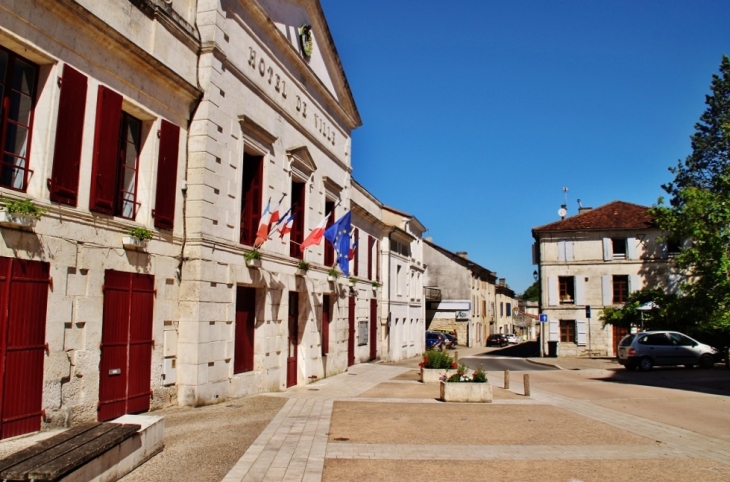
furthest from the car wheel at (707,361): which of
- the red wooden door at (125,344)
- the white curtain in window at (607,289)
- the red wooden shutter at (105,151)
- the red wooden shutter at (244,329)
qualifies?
the red wooden shutter at (105,151)

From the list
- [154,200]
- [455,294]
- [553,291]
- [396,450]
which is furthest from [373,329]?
[455,294]

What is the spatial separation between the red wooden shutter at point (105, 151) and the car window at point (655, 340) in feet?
69.3

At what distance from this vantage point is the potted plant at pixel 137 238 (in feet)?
31.6

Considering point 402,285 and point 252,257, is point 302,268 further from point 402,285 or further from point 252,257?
point 402,285

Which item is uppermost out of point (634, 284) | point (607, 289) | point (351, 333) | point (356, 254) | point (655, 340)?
point (356, 254)

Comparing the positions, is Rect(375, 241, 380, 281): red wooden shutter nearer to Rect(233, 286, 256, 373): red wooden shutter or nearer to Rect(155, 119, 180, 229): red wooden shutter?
Rect(233, 286, 256, 373): red wooden shutter

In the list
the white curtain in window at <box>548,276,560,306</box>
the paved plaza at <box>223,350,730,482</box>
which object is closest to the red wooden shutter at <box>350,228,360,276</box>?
the paved plaza at <box>223,350,730,482</box>

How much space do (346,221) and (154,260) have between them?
756cm

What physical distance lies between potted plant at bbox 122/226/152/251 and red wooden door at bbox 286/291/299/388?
6.72m

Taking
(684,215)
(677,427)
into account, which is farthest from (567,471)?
(684,215)

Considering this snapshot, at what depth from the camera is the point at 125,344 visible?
971 centimetres

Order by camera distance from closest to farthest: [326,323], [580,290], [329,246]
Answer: [326,323] → [329,246] → [580,290]

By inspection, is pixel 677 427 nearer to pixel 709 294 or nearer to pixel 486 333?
pixel 709 294

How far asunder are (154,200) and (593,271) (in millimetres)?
29883
